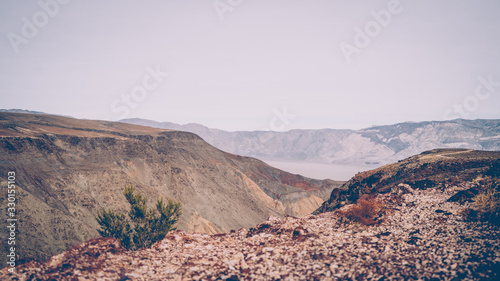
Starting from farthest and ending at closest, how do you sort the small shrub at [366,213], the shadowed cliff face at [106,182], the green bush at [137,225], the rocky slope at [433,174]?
1. the shadowed cliff face at [106,182]
2. the green bush at [137,225]
3. the rocky slope at [433,174]
4. the small shrub at [366,213]

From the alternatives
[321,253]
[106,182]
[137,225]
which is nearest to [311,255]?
[321,253]

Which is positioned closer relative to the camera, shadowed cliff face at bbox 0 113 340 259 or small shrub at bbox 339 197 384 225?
small shrub at bbox 339 197 384 225

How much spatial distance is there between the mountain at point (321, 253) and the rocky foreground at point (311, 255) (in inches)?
1.1

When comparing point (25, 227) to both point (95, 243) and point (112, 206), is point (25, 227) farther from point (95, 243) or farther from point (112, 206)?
point (95, 243)

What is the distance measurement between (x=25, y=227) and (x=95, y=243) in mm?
31018

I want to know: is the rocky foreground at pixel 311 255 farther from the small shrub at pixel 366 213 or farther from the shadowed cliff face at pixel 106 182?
the shadowed cliff face at pixel 106 182

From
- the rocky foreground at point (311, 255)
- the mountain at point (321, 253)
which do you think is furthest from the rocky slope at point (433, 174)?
the rocky foreground at point (311, 255)

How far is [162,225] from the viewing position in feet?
84.5

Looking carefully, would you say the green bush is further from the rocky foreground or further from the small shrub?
the small shrub

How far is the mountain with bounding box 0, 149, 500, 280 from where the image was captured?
320 inches

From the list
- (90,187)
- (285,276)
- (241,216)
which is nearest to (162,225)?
(285,276)

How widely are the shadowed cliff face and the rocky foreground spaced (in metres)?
27.2

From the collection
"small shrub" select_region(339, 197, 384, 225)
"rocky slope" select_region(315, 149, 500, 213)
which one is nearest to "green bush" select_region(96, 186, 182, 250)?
"small shrub" select_region(339, 197, 384, 225)

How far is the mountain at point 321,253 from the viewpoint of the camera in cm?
813
